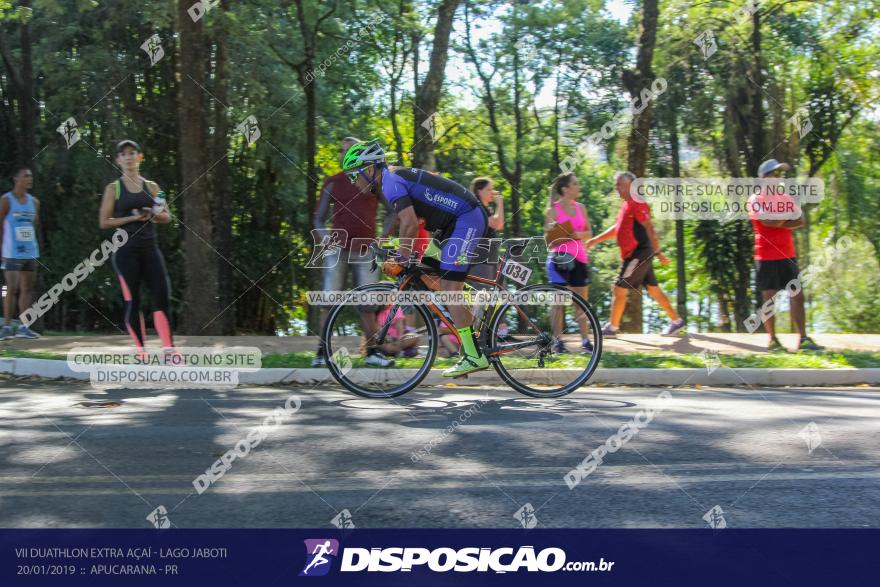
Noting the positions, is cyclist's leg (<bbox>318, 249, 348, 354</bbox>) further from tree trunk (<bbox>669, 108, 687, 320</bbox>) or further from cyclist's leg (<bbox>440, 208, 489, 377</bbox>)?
tree trunk (<bbox>669, 108, 687, 320</bbox>)

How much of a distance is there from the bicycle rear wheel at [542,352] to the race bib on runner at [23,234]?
6.53m

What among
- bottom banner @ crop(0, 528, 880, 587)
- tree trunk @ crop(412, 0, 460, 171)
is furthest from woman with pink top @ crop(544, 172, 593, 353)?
bottom banner @ crop(0, 528, 880, 587)

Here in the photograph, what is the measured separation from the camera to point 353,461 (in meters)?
4.88

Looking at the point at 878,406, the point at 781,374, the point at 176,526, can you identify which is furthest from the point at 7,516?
the point at 781,374

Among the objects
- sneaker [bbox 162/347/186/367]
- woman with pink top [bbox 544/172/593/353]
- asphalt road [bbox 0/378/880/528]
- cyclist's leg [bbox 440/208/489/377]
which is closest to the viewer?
asphalt road [bbox 0/378/880/528]

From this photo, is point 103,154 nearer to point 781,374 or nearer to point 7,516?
point 781,374

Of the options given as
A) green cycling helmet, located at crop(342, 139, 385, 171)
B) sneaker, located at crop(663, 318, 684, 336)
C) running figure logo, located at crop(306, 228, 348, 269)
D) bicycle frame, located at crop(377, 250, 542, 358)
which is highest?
green cycling helmet, located at crop(342, 139, 385, 171)

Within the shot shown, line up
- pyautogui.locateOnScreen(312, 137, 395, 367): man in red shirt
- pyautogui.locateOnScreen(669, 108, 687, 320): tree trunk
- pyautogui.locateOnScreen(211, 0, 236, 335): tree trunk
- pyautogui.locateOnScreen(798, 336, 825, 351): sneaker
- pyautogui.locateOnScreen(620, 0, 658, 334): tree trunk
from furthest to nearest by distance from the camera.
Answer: pyautogui.locateOnScreen(669, 108, 687, 320): tree trunk, pyautogui.locateOnScreen(620, 0, 658, 334): tree trunk, pyautogui.locateOnScreen(211, 0, 236, 335): tree trunk, pyautogui.locateOnScreen(798, 336, 825, 351): sneaker, pyautogui.locateOnScreen(312, 137, 395, 367): man in red shirt

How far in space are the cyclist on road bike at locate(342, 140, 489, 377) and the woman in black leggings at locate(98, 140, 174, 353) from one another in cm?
224

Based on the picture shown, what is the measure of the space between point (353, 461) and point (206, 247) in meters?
8.21

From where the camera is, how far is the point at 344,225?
858 centimetres

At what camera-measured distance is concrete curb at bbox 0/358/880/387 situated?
8.34 m

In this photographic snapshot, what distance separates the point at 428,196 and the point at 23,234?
243 inches

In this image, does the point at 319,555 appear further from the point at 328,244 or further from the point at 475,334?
the point at 328,244
